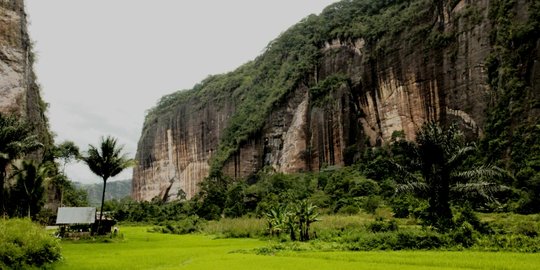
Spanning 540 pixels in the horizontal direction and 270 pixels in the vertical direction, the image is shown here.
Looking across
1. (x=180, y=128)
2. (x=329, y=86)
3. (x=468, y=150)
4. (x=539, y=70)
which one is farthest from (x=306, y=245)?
(x=180, y=128)

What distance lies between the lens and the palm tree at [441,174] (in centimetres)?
2227

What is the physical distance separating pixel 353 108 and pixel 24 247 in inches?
1977

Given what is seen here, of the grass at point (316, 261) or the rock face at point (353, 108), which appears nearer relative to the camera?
the grass at point (316, 261)

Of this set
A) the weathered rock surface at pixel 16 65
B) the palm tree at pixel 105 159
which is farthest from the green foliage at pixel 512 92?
the weathered rock surface at pixel 16 65

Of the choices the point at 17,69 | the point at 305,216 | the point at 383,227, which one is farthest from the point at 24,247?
the point at 17,69

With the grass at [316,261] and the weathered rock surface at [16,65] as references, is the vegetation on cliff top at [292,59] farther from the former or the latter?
the grass at [316,261]

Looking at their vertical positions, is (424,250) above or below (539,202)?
below

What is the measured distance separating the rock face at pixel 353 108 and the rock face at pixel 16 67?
114 ft

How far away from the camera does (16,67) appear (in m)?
37.4

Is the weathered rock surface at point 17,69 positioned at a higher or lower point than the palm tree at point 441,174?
higher

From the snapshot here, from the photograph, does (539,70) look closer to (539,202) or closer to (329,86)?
(539,202)

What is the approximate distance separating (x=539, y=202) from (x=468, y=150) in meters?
9.66

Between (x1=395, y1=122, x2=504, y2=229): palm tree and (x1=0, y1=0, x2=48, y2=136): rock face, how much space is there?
2930cm

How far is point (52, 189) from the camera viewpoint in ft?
163
